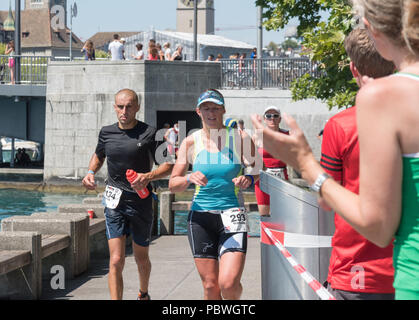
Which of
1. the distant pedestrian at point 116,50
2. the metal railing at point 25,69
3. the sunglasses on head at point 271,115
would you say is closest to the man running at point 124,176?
the sunglasses on head at point 271,115

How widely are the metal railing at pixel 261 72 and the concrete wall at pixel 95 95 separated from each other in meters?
0.52

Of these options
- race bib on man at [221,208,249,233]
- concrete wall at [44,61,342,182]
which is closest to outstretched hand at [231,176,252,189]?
race bib on man at [221,208,249,233]

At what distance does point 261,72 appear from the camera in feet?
108

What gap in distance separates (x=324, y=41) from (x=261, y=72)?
2129 centimetres

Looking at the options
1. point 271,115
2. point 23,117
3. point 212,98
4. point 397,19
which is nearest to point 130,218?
point 212,98

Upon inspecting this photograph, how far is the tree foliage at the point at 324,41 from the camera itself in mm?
11867

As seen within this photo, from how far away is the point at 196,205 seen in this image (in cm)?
621

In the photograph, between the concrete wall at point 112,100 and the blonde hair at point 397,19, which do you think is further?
the concrete wall at point 112,100

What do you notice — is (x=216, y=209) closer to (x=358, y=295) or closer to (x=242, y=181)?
(x=242, y=181)

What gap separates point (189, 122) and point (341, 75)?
2333cm

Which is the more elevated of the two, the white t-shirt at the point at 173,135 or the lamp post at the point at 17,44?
the lamp post at the point at 17,44

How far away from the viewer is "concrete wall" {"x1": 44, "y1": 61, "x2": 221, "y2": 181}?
107ft

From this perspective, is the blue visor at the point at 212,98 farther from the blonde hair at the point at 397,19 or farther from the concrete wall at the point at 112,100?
the concrete wall at the point at 112,100

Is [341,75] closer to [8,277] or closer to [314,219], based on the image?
[8,277]
